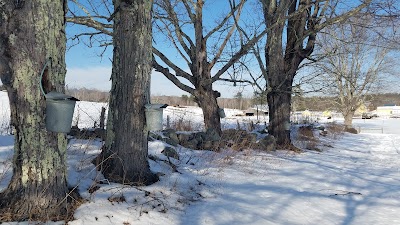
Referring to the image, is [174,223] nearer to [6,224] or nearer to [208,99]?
[6,224]

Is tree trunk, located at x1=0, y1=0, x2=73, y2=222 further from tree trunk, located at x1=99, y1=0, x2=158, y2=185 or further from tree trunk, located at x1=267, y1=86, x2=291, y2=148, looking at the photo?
tree trunk, located at x1=267, y1=86, x2=291, y2=148

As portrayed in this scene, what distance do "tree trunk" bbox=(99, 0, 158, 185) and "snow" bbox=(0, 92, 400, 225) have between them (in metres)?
0.27

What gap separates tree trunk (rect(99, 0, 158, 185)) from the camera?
3.47m

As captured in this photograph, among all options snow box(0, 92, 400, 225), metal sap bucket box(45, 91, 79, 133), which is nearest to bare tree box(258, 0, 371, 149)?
snow box(0, 92, 400, 225)

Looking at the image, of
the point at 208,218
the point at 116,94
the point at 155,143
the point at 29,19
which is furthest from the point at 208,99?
the point at 29,19

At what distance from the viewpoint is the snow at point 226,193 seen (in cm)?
282

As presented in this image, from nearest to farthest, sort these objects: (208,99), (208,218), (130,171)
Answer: (208,218) → (130,171) → (208,99)

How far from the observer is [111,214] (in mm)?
2594

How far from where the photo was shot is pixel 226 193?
369 centimetres

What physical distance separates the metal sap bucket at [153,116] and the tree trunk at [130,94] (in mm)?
103

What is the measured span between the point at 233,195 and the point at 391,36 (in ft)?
22.1

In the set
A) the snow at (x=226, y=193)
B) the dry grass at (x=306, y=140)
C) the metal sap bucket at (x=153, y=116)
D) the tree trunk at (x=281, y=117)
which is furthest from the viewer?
the dry grass at (x=306, y=140)

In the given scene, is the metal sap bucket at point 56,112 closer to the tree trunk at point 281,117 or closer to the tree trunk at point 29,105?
the tree trunk at point 29,105

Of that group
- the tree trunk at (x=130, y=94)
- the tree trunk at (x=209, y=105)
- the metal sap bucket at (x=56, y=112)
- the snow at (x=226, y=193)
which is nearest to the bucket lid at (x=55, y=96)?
the metal sap bucket at (x=56, y=112)
